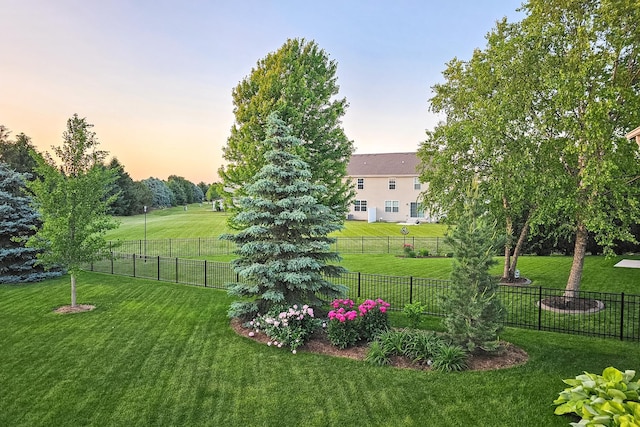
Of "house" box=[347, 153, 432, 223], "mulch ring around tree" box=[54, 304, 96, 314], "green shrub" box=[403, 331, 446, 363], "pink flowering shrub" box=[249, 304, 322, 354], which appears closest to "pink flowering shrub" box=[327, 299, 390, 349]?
"pink flowering shrub" box=[249, 304, 322, 354]

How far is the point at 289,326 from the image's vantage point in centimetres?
888

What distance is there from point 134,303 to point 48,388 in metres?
6.04

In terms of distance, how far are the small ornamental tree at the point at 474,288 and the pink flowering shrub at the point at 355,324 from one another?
1679mm

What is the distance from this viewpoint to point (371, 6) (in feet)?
49.1

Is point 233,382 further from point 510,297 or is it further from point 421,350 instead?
point 510,297

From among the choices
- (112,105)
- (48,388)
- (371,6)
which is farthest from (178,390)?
(112,105)

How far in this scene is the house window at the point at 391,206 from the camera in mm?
48531

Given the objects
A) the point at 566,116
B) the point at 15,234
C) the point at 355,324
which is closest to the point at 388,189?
the point at 566,116

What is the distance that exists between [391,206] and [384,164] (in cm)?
596

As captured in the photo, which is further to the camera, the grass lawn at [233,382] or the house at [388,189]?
the house at [388,189]

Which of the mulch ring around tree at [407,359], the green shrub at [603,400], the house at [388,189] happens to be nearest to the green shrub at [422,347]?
the mulch ring around tree at [407,359]

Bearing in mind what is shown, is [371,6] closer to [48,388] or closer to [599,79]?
[599,79]

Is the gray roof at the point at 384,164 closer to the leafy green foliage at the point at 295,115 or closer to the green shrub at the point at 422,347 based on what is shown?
the leafy green foliage at the point at 295,115

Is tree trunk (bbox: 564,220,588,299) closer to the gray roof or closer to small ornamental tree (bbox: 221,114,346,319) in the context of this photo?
small ornamental tree (bbox: 221,114,346,319)
